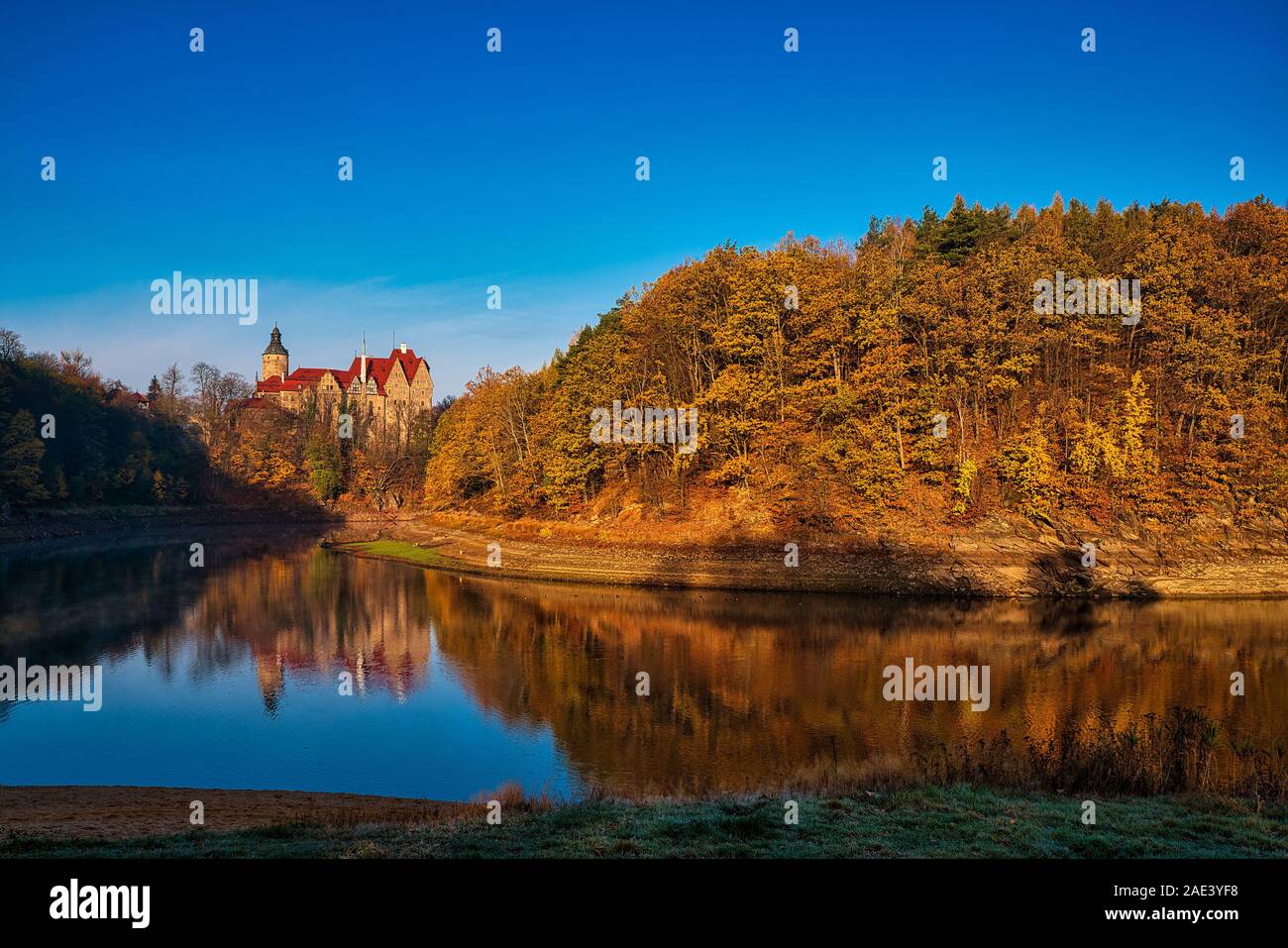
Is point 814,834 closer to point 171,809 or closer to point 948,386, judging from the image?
point 171,809

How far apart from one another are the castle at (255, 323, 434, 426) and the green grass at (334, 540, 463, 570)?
4683 centimetres

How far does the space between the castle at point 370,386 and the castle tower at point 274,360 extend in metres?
1.24

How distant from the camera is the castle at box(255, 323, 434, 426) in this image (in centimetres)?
11225

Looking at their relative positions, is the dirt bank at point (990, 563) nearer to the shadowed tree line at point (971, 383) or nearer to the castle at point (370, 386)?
the shadowed tree line at point (971, 383)

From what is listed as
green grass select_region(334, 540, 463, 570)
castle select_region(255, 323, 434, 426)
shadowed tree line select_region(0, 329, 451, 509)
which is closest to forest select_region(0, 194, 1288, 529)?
green grass select_region(334, 540, 463, 570)

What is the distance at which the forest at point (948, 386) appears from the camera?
38406 millimetres

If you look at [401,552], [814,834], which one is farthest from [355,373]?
[814,834]

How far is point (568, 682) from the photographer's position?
23.2 metres

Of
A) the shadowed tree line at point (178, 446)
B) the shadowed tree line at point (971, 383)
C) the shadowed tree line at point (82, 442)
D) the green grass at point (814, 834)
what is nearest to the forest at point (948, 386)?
the shadowed tree line at point (971, 383)

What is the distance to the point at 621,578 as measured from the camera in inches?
1656

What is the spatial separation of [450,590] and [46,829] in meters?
32.5
